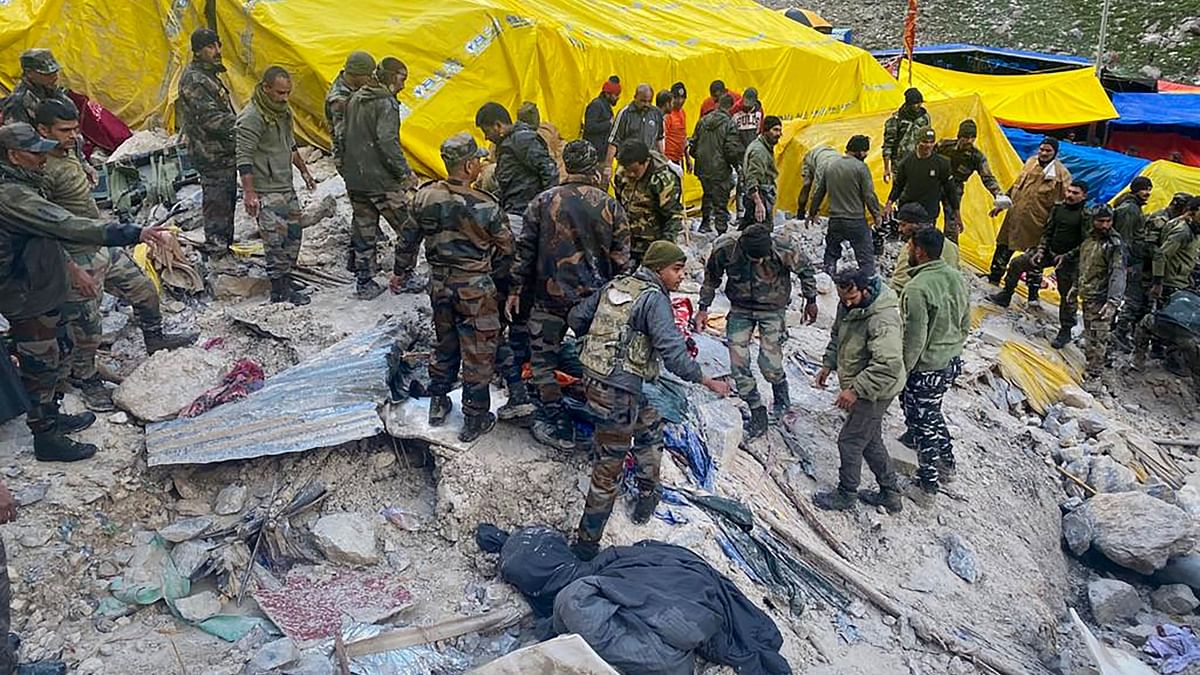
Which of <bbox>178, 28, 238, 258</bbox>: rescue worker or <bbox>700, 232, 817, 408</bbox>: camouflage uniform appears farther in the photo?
<bbox>178, 28, 238, 258</bbox>: rescue worker

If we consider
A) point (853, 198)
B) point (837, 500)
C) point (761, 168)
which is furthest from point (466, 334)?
point (761, 168)

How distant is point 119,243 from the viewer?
405cm

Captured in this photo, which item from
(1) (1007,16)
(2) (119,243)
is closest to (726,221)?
(2) (119,243)

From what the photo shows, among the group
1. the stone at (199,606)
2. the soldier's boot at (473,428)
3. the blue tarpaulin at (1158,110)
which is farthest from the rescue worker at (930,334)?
the blue tarpaulin at (1158,110)

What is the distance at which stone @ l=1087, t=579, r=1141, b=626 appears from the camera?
5.62 m

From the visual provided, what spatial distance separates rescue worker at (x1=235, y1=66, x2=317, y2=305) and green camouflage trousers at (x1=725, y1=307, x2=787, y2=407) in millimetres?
3300

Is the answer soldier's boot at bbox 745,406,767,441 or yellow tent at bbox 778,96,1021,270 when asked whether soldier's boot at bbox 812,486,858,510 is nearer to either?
soldier's boot at bbox 745,406,767,441

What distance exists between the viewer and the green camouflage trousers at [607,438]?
13.8ft

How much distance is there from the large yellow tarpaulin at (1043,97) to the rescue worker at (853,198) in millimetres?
7874

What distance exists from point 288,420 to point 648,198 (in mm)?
2752

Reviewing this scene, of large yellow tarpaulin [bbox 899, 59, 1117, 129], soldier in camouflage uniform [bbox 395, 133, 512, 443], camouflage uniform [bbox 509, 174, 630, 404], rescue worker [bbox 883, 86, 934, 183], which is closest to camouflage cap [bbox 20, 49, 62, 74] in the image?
soldier in camouflage uniform [bbox 395, 133, 512, 443]

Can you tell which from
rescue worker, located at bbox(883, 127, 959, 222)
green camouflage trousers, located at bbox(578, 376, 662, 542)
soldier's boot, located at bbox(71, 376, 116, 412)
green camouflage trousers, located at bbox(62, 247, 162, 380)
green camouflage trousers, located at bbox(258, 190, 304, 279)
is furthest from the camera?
rescue worker, located at bbox(883, 127, 959, 222)

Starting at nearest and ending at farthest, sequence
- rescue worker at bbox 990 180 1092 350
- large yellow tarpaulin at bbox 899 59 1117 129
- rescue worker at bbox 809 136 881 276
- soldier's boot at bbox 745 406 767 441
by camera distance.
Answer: soldier's boot at bbox 745 406 767 441, rescue worker at bbox 809 136 881 276, rescue worker at bbox 990 180 1092 350, large yellow tarpaulin at bbox 899 59 1117 129

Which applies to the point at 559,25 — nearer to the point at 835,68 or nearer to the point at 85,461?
the point at 835,68
